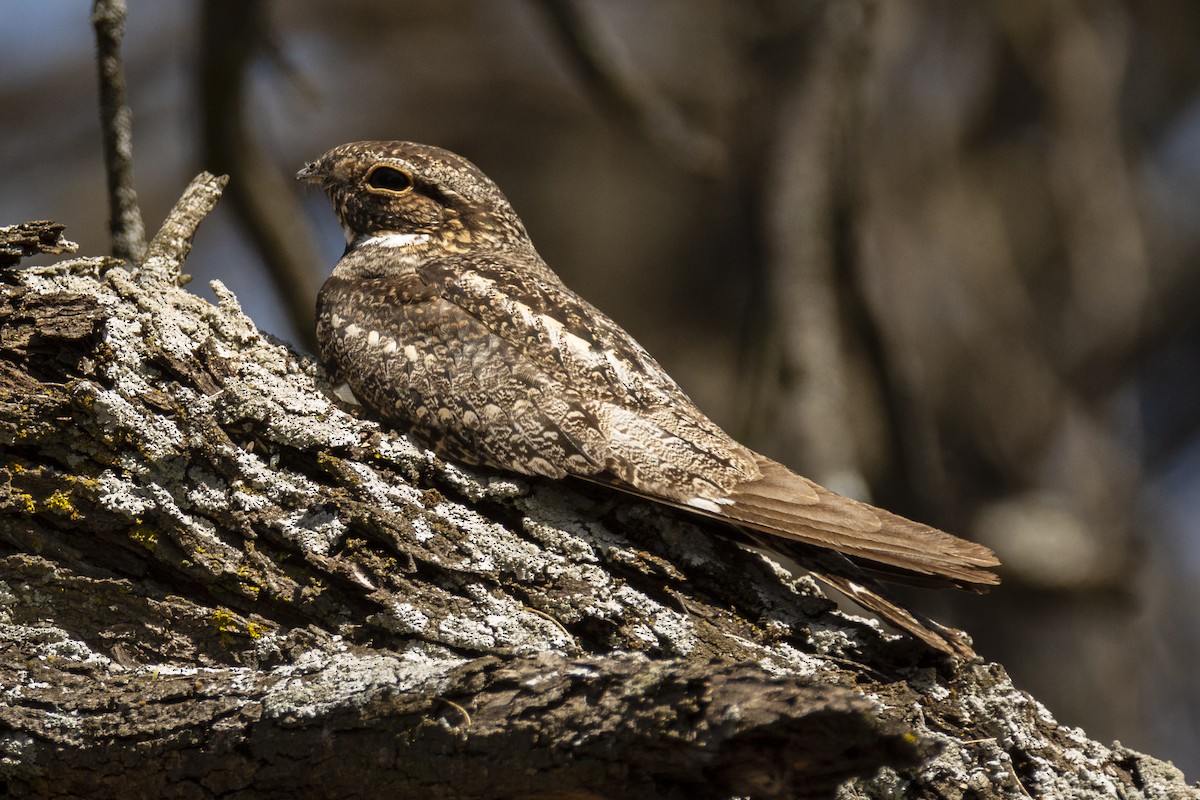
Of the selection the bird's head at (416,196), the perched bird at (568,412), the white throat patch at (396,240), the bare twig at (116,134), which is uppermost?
the bird's head at (416,196)

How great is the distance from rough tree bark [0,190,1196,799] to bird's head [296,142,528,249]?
45.2 inches

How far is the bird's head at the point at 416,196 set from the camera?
4188 mm

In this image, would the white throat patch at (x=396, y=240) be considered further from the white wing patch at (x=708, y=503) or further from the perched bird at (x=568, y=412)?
the white wing patch at (x=708, y=503)

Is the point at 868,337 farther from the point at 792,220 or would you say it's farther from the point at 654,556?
the point at 654,556

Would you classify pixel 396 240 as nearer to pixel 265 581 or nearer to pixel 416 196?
pixel 416 196

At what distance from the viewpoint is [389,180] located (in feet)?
13.9

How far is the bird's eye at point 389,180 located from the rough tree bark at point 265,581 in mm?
1184

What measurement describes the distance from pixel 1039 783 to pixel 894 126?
24.5 ft

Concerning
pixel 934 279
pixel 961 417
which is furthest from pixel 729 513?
pixel 934 279

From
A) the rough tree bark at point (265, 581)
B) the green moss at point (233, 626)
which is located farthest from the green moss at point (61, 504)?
the green moss at point (233, 626)

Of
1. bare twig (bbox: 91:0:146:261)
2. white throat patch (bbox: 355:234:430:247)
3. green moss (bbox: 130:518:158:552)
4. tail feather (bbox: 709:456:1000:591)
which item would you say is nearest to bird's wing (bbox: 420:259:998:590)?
tail feather (bbox: 709:456:1000:591)

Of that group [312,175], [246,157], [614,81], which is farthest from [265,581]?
[614,81]

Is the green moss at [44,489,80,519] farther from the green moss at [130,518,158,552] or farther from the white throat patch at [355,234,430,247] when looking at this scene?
the white throat patch at [355,234,430,247]

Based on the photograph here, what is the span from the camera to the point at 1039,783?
2.74 metres
